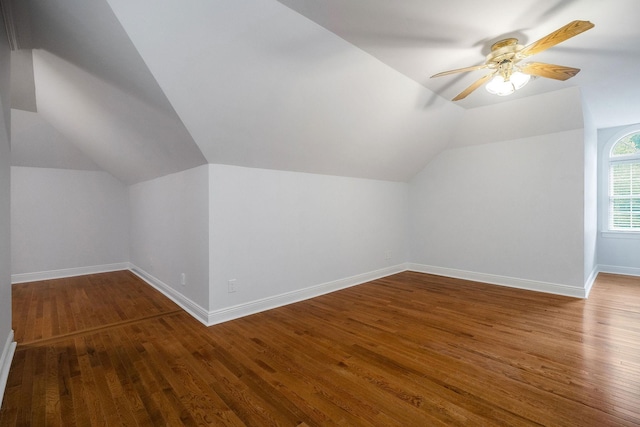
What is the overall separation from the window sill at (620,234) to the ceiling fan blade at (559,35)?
4.72 m

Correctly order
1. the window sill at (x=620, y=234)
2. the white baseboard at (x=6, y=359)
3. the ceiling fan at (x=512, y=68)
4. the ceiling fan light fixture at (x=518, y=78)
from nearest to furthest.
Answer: the white baseboard at (x=6, y=359) < the ceiling fan at (x=512, y=68) < the ceiling fan light fixture at (x=518, y=78) < the window sill at (x=620, y=234)

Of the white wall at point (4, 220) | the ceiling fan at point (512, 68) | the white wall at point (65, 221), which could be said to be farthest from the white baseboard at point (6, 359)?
the ceiling fan at point (512, 68)

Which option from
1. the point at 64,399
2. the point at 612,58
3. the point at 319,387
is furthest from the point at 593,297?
the point at 64,399

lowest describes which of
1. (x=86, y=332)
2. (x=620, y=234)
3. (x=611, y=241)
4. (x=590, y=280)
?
(x=86, y=332)

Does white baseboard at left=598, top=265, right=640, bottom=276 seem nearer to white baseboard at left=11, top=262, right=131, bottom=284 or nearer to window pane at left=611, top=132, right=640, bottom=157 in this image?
window pane at left=611, top=132, right=640, bottom=157

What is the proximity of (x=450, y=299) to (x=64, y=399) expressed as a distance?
374 cm

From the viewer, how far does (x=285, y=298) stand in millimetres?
3461

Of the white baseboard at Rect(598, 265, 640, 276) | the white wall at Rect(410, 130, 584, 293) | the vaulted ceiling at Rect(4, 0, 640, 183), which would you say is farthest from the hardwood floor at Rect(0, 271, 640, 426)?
the white baseboard at Rect(598, 265, 640, 276)

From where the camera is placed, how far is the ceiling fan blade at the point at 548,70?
2.14 meters

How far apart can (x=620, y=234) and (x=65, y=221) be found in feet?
31.7

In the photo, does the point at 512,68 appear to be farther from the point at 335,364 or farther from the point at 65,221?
the point at 65,221

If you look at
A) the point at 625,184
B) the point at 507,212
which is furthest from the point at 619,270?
the point at 507,212

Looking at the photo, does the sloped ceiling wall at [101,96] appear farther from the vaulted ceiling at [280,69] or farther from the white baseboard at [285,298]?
the white baseboard at [285,298]

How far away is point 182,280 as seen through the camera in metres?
3.41
